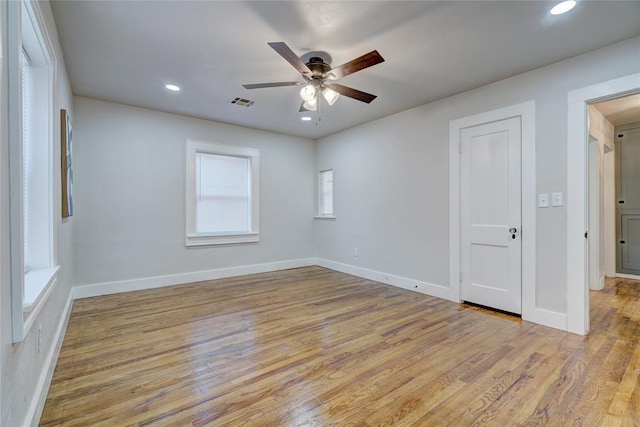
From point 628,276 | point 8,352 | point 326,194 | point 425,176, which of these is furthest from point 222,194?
point 628,276

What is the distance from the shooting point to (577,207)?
2.75m

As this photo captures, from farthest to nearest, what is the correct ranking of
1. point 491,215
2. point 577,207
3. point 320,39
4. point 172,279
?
point 172,279 → point 491,215 → point 577,207 → point 320,39

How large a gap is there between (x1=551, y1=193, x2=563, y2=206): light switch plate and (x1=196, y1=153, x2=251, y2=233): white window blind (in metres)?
4.29

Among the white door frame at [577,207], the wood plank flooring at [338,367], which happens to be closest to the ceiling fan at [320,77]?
the white door frame at [577,207]

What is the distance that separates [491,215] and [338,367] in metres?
2.45

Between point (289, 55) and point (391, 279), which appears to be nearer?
point (289, 55)

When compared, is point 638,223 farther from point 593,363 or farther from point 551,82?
point 593,363

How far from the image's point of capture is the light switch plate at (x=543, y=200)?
2956mm

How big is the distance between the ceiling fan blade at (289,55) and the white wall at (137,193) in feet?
9.38

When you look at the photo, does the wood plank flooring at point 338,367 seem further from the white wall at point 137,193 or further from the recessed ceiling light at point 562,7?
the recessed ceiling light at point 562,7

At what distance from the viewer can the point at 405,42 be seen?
2529mm

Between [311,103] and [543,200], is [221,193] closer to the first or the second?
[311,103]

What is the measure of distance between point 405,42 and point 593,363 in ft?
9.57

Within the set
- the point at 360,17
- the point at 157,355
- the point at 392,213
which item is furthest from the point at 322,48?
the point at 157,355
